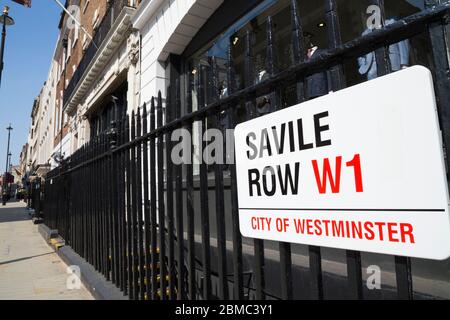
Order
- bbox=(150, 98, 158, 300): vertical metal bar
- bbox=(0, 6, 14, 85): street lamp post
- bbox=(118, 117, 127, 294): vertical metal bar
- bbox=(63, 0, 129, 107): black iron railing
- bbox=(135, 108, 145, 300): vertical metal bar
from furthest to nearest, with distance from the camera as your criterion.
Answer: bbox=(0, 6, 14, 85): street lamp post < bbox=(63, 0, 129, 107): black iron railing < bbox=(118, 117, 127, 294): vertical metal bar < bbox=(135, 108, 145, 300): vertical metal bar < bbox=(150, 98, 158, 300): vertical metal bar

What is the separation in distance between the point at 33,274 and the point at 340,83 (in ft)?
18.2

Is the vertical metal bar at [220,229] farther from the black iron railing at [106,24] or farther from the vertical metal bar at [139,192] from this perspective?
the black iron railing at [106,24]

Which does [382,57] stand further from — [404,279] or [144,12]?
[144,12]

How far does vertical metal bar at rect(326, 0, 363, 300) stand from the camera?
51.5 inches

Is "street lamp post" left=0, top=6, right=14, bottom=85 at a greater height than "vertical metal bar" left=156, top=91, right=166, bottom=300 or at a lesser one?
greater

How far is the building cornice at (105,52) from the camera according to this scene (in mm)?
9108

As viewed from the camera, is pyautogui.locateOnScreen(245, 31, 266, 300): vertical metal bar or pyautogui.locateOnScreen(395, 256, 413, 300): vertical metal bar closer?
pyautogui.locateOnScreen(395, 256, 413, 300): vertical metal bar

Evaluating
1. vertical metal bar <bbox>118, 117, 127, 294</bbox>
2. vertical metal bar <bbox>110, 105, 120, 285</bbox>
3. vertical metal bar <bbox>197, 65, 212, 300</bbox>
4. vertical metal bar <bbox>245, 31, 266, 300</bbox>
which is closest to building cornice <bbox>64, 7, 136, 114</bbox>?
vertical metal bar <bbox>110, 105, 120, 285</bbox>

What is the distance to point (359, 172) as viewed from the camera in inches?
49.5

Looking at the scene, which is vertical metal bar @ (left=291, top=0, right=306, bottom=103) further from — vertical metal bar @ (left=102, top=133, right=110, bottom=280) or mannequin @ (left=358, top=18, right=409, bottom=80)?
vertical metal bar @ (left=102, top=133, right=110, bottom=280)

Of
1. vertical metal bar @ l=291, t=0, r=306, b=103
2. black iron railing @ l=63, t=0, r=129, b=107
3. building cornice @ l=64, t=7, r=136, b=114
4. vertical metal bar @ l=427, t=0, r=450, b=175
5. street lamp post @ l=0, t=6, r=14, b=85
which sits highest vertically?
street lamp post @ l=0, t=6, r=14, b=85

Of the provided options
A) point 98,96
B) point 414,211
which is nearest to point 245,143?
point 414,211

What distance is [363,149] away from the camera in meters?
1.25

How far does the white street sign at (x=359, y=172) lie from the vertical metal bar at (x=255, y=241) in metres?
0.08
